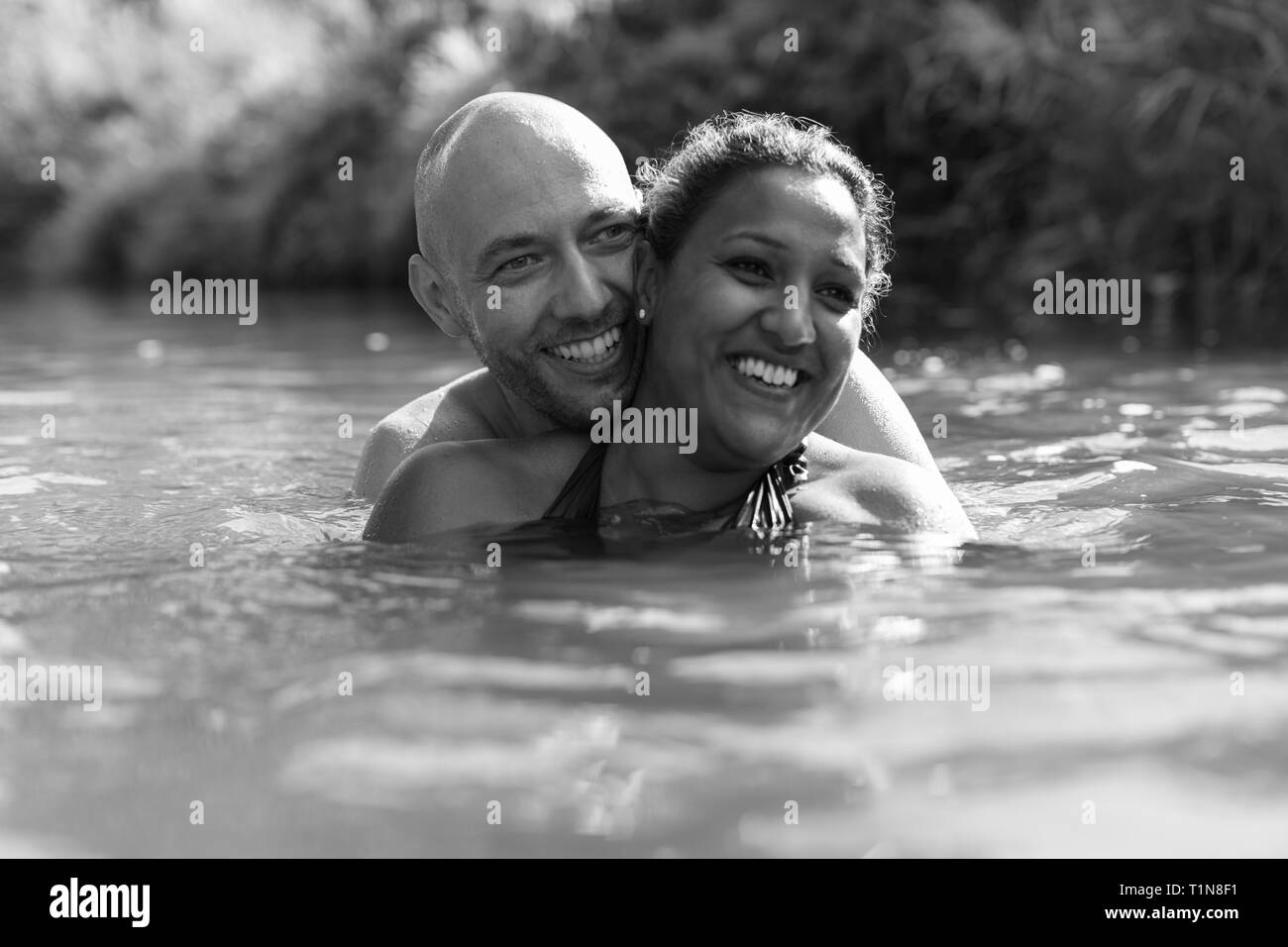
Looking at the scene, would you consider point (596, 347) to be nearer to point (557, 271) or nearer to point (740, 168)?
point (557, 271)

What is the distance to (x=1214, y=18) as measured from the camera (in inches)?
412

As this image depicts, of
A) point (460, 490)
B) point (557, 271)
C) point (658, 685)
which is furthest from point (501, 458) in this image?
point (658, 685)

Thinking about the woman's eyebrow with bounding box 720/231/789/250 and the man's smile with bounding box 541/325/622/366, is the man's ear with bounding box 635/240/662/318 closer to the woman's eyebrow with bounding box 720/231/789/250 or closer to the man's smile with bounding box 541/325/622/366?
the man's smile with bounding box 541/325/622/366

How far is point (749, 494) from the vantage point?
3982 millimetres

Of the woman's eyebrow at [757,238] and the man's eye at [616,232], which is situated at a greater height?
the man's eye at [616,232]

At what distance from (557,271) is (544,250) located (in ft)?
0.23

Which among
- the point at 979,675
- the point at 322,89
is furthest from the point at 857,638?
the point at 322,89

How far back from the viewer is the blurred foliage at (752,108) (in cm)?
1070

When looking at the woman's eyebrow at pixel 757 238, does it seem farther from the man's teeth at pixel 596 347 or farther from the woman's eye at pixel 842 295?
the man's teeth at pixel 596 347

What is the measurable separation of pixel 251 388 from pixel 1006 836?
22.3ft

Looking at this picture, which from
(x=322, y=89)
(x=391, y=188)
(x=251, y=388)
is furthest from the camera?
(x=322, y=89)

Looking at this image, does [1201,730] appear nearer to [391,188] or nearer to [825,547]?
[825,547]

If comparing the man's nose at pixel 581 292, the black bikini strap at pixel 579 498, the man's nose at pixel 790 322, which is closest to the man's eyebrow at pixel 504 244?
the man's nose at pixel 581 292

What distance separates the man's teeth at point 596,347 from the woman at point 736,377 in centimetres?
13
